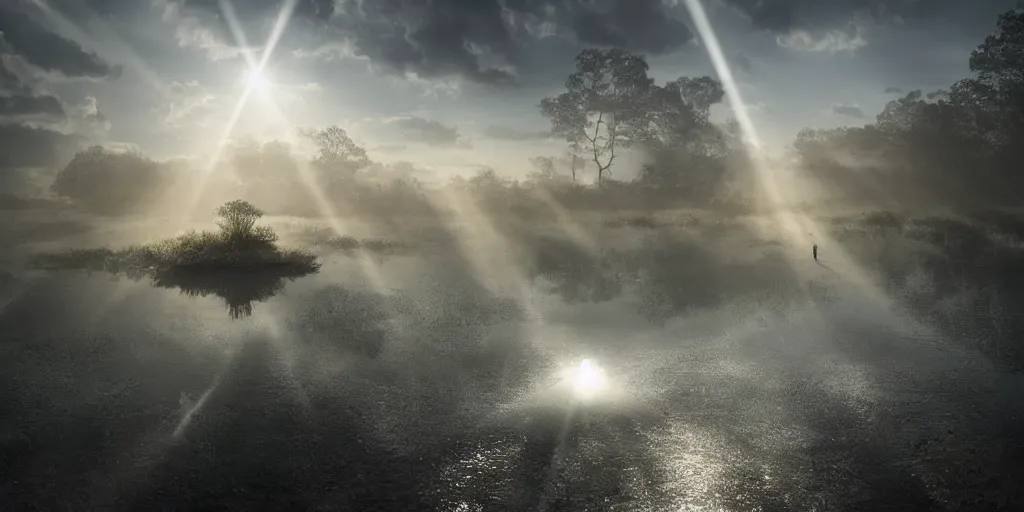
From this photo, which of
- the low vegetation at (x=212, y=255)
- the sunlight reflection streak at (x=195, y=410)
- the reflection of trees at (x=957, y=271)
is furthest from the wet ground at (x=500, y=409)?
the low vegetation at (x=212, y=255)

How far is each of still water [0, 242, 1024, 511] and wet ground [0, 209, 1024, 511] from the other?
0.19ft

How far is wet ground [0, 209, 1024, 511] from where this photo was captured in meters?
9.02

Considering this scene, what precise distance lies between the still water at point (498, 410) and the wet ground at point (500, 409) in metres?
0.06

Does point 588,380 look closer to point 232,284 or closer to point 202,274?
point 232,284

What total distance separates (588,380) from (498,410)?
8.99ft

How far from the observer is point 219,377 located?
45.4 feet

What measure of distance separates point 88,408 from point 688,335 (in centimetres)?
1520

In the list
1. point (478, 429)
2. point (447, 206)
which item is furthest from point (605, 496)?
point (447, 206)

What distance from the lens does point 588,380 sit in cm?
1360

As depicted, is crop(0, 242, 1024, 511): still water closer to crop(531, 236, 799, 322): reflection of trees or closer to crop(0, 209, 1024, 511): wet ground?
crop(0, 209, 1024, 511): wet ground

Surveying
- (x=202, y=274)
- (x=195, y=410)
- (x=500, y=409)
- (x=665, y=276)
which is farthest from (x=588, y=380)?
(x=202, y=274)

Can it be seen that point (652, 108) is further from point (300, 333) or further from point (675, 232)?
point (300, 333)

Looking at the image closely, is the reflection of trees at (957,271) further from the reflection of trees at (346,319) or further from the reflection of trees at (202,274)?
the reflection of trees at (202,274)

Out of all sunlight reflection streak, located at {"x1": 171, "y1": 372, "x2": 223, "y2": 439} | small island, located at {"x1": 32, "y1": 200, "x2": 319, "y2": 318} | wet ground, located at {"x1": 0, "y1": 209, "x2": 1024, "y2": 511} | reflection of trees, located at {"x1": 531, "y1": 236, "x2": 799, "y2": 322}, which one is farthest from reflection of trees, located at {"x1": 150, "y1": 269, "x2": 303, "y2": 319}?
reflection of trees, located at {"x1": 531, "y1": 236, "x2": 799, "y2": 322}
